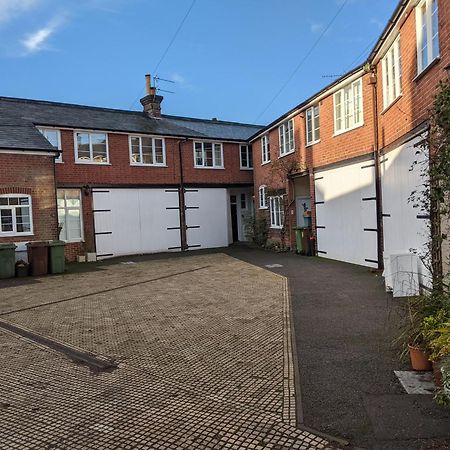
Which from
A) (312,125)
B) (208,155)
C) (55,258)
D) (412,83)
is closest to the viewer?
(412,83)

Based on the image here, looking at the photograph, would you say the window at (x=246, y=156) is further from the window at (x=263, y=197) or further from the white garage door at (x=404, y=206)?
the white garage door at (x=404, y=206)

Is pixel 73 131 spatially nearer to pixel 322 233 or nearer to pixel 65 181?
pixel 65 181

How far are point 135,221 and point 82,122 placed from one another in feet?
15.6

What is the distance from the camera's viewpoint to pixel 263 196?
20891 mm

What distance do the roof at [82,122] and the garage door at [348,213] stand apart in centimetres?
882

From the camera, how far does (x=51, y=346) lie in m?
6.03

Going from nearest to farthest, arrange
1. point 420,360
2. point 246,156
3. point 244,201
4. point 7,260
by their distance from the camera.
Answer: point 420,360, point 7,260, point 246,156, point 244,201

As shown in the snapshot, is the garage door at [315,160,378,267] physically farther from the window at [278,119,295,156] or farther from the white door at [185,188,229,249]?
the white door at [185,188,229,249]

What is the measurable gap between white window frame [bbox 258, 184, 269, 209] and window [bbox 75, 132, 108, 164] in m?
7.26

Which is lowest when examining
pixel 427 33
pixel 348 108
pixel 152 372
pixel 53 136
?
pixel 152 372

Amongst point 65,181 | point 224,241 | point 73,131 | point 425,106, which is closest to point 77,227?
point 65,181

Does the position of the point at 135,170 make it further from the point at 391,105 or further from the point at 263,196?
the point at 391,105

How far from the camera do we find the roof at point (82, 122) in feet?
51.4

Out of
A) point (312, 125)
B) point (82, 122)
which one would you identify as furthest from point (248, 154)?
point (82, 122)
